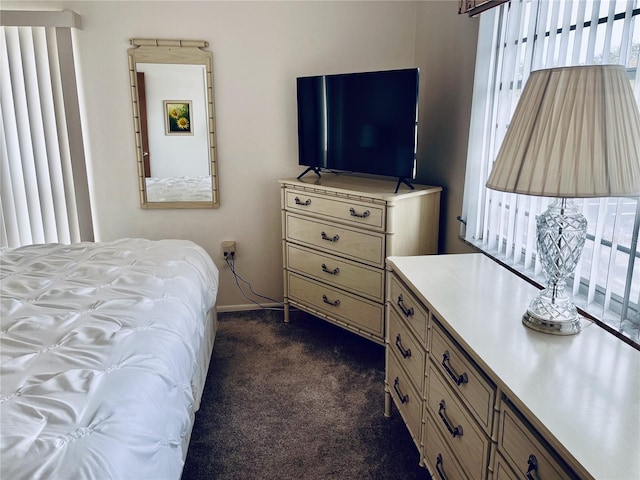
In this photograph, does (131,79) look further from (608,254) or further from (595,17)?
(608,254)

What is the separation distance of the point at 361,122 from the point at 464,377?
173 centimetres

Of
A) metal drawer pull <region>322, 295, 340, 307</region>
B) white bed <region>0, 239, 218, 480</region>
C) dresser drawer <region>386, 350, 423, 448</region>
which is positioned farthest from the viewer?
metal drawer pull <region>322, 295, 340, 307</region>

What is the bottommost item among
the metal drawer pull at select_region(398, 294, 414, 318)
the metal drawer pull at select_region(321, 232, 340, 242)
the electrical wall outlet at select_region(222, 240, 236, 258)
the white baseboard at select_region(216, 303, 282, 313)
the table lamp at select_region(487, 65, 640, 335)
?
the white baseboard at select_region(216, 303, 282, 313)

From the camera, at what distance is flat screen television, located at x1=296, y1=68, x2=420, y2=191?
8.18 feet

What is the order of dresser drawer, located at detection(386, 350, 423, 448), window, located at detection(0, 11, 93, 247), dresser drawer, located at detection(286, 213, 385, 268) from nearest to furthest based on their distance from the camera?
dresser drawer, located at detection(386, 350, 423, 448) < dresser drawer, located at detection(286, 213, 385, 268) < window, located at detection(0, 11, 93, 247)

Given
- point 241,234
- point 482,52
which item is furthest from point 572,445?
point 241,234

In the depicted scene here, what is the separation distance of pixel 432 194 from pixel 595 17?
1251mm

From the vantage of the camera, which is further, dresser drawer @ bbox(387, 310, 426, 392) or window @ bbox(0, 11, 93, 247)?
window @ bbox(0, 11, 93, 247)

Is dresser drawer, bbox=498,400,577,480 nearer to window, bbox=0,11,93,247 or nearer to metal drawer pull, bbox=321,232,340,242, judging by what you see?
metal drawer pull, bbox=321,232,340,242

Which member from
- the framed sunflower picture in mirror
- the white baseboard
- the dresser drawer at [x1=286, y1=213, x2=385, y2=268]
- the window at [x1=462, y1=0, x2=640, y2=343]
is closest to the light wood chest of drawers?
the dresser drawer at [x1=286, y1=213, x2=385, y2=268]

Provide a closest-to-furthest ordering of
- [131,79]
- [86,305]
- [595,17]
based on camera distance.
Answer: [595,17], [86,305], [131,79]

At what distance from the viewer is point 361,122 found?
275 cm

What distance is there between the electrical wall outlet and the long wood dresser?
1691mm

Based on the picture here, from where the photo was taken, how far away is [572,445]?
90cm
